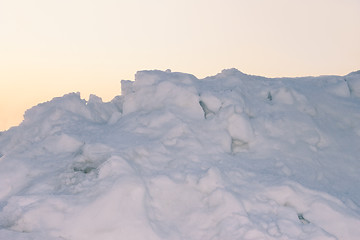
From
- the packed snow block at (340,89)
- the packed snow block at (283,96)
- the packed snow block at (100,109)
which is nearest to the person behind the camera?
the packed snow block at (283,96)

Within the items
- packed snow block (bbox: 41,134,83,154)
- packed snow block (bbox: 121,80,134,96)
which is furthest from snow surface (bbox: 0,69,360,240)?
packed snow block (bbox: 121,80,134,96)

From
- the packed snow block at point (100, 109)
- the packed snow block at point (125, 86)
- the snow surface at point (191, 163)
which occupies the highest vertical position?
the packed snow block at point (125, 86)

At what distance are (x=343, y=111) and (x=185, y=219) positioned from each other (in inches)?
280

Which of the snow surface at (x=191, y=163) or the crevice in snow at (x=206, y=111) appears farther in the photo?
the crevice in snow at (x=206, y=111)

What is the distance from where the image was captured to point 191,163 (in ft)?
32.1

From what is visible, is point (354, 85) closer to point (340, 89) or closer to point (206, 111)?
point (340, 89)

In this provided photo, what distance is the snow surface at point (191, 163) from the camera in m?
8.18

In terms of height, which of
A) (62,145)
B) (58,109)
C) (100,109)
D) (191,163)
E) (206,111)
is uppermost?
(58,109)

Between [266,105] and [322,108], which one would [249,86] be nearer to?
[266,105]

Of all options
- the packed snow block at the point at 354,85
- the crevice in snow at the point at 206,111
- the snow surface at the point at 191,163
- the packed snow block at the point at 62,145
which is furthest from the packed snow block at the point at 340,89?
the packed snow block at the point at 62,145

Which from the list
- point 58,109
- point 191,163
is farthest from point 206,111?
point 58,109

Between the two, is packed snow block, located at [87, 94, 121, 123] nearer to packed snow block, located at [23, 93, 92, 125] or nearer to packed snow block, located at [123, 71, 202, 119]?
packed snow block, located at [23, 93, 92, 125]

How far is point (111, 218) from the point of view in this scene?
8.12 meters

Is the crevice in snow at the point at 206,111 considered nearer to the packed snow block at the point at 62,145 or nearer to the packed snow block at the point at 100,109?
the packed snow block at the point at 100,109
